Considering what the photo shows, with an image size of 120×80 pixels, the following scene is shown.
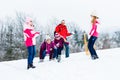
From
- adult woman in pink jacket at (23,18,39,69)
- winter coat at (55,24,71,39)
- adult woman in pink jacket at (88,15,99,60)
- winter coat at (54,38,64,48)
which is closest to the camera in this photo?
adult woman in pink jacket at (23,18,39,69)

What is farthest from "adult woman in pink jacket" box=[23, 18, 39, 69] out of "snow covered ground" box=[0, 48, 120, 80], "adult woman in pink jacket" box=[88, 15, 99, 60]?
"adult woman in pink jacket" box=[88, 15, 99, 60]

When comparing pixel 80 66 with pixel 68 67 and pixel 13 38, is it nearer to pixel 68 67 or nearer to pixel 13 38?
pixel 68 67

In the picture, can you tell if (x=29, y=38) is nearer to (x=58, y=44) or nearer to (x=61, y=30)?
(x=58, y=44)

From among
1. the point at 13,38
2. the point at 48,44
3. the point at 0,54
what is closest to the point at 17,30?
the point at 13,38

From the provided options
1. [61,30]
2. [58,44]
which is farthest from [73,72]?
[61,30]

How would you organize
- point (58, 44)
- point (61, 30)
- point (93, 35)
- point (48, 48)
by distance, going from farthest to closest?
point (48, 48) → point (61, 30) → point (58, 44) → point (93, 35)

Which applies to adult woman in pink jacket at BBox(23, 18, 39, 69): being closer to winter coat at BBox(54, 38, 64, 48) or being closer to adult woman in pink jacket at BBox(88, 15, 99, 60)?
winter coat at BBox(54, 38, 64, 48)

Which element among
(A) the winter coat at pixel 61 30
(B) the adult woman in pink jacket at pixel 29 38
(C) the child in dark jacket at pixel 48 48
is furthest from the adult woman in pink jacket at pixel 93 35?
(C) the child in dark jacket at pixel 48 48

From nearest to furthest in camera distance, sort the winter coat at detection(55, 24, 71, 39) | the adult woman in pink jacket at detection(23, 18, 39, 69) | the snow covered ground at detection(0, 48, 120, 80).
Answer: the snow covered ground at detection(0, 48, 120, 80) → the adult woman in pink jacket at detection(23, 18, 39, 69) → the winter coat at detection(55, 24, 71, 39)

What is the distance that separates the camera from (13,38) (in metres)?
76.6

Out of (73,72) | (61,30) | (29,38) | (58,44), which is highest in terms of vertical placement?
(61,30)

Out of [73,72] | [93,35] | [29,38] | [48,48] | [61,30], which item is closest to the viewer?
[73,72]

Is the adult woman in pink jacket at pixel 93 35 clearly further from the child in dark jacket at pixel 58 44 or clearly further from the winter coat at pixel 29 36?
the winter coat at pixel 29 36

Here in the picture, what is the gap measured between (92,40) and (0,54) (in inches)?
2256
